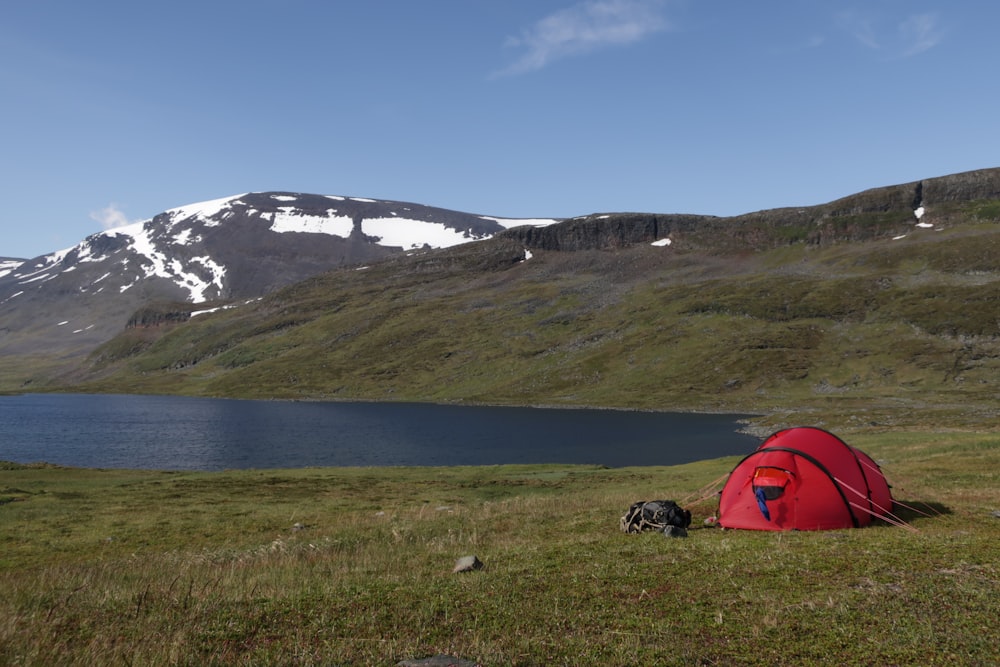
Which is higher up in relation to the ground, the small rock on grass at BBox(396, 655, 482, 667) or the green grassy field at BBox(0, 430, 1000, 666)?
the small rock on grass at BBox(396, 655, 482, 667)

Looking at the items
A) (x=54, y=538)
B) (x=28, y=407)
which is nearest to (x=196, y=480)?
(x=54, y=538)

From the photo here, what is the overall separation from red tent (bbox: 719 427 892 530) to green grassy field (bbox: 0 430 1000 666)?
1.27 meters

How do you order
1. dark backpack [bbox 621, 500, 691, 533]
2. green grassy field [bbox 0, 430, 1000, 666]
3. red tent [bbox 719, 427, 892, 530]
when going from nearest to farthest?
green grassy field [bbox 0, 430, 1000, 666], dark backpack [bbox 621, 500, 691, 533], red tent [bbox 719, 427, 892, 530]

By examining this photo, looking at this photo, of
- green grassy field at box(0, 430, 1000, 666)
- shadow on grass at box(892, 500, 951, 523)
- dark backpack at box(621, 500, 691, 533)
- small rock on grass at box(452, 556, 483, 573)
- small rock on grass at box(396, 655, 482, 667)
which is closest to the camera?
small rock on grass at box(396, 655, 482, 667)

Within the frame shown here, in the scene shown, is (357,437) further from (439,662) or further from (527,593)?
(439,662)

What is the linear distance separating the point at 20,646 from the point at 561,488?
40211 mm

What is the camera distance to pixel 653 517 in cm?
2245

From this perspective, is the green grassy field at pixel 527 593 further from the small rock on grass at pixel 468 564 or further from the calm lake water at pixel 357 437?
the calm lake water at pixel 357 437

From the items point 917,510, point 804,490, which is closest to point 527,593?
point 804,490

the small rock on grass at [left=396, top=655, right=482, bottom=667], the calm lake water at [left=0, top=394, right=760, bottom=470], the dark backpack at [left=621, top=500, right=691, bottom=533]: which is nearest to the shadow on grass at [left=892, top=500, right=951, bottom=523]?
the dark backpack at [left=621, top=500, right=691, bottom=533]

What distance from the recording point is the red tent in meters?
22.5

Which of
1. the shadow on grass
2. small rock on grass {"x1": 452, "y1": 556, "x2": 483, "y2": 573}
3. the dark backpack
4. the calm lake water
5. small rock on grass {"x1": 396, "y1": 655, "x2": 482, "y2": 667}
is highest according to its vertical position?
small rock on grass {"x1": 396, "y1": 655, "x2": 482, "y2": 667}

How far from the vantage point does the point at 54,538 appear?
99.1 feet

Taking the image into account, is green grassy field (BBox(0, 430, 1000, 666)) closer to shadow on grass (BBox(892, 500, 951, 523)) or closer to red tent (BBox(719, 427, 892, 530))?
shadow on grass (BBox(892, 500, 951, 523))
